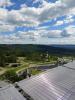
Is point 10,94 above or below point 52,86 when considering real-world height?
below

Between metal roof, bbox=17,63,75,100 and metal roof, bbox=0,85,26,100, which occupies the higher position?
metal roof, bbox=17,63,75,100

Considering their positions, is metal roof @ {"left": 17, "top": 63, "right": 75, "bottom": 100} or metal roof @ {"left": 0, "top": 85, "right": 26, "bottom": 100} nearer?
metal roof @ {"left": 17, "top": 63, "right": 75, "bottom": 100}

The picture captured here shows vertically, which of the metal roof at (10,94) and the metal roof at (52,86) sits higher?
the metal roof at (52,86)

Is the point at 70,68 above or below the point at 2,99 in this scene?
above

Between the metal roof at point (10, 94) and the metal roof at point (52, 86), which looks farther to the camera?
the metal roof at point (10, 94)

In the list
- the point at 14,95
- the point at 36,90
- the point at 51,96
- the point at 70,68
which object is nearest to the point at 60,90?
the point at 51,96

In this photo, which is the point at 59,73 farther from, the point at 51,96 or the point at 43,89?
the point at 51,96

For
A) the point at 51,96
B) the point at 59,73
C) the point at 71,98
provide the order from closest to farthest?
the point at 71,98 < the point at 51,96 < the point at 59,73

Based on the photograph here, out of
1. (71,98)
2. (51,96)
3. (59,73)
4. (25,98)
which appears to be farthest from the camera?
(59,73)
